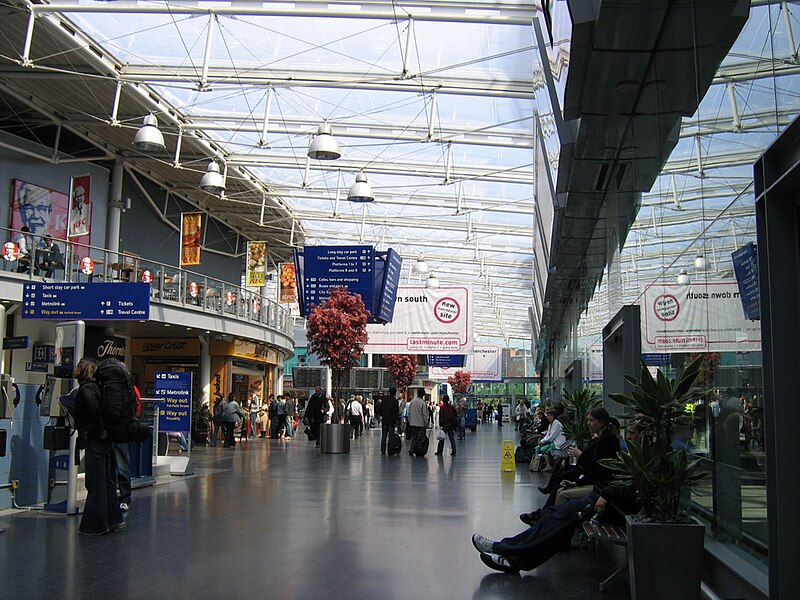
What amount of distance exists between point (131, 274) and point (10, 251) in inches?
140

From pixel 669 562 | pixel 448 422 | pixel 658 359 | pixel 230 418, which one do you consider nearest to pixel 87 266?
pixel 230 418

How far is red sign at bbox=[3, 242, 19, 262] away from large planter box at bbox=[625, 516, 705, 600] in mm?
17563

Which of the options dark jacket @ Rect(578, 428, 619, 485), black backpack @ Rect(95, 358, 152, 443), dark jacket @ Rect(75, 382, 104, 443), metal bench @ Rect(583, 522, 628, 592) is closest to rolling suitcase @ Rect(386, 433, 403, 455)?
black backpack @ Rect(95, 358, 152, 443)

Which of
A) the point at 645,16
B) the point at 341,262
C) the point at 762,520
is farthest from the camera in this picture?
the point at 341,262

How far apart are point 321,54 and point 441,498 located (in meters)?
11.9

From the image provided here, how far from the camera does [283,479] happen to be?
14.9 m

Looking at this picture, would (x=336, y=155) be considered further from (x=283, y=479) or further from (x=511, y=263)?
(x=511, y=263)

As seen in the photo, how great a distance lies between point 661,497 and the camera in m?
5.51

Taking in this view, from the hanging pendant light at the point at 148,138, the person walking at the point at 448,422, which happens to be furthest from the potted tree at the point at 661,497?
the person walking at the point at 448,422

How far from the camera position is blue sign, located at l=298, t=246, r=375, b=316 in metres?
24.9

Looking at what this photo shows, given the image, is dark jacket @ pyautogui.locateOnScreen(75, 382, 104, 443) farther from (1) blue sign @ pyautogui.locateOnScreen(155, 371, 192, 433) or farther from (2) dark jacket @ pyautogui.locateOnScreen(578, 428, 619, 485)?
(1) blue sign @ pyautogui.locateOnScreen(155, 371, 192, 433)

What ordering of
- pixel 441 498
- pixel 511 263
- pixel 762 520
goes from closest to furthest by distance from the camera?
pixel 762 520 → pixel 441 498 → pixel 511 263

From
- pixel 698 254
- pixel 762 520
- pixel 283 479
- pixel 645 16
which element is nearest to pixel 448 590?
pixel 762 520

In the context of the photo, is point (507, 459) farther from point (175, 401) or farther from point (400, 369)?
point (400, 369)
